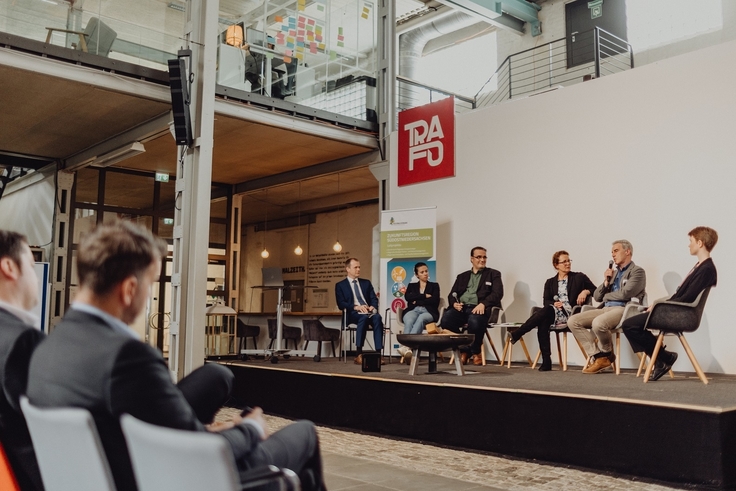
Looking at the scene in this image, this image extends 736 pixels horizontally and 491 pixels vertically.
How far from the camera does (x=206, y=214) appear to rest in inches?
288

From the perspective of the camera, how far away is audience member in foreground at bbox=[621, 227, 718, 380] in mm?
4770

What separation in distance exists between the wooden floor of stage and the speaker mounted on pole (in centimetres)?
264

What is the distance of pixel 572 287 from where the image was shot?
21.1 ft

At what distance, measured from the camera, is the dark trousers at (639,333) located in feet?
16.5

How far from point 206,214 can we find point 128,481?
19.7ft

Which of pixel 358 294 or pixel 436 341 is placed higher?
pixel 358 294

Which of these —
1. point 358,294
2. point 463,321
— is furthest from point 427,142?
point 463,321

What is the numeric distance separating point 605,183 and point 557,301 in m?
1.50

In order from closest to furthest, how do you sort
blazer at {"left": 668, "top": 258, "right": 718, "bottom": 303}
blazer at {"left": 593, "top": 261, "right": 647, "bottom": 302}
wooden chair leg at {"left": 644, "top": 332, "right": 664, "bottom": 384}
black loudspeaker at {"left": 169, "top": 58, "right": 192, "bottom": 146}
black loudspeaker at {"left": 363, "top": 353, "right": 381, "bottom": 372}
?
1. blazer at {"left": 668, "top": 258, "right": 718, "bottom": 303}
2. wooden chair leg at {"left": 644, "top": 332, "right": 664, "bottom": 384}
3. blazer at {"left": 593, "top": 261, "right": 647, "bottom": 302}
4. black loudspeaker at {"left": 363, "top": 353, "right": 381, "bottom": 372}
5. black loudspeaker at {"left": 169, "top": 58, "right": 192, "bottom": 146}

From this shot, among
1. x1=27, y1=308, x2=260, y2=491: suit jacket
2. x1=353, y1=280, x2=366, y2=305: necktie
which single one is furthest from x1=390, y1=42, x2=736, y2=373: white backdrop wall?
x1=27, y1=308, x2=260, y2=491: suit jacket

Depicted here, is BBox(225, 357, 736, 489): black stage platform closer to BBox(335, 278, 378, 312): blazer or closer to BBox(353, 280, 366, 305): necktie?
BBox(335, 278, 378, 312): blazer

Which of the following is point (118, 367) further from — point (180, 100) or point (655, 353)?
point (180, 100)

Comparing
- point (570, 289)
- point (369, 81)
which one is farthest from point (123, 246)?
point (369, 81)

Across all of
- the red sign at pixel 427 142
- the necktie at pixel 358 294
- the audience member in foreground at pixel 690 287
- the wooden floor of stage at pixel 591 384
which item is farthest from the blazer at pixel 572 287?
the red sign at pixel 427 142
